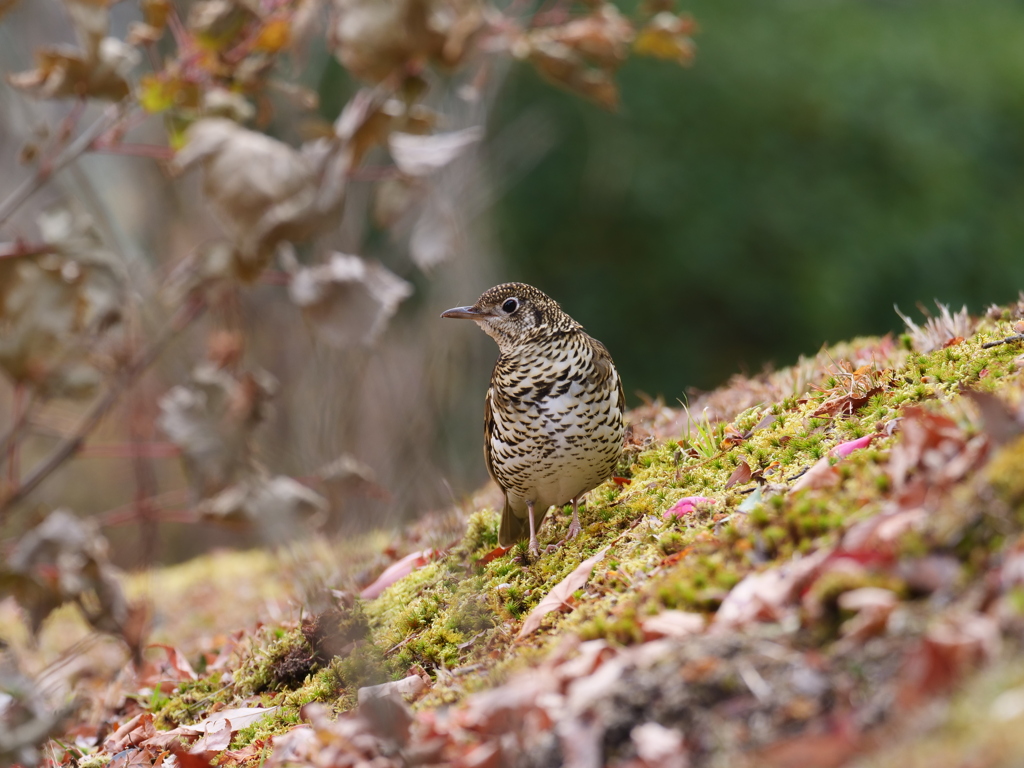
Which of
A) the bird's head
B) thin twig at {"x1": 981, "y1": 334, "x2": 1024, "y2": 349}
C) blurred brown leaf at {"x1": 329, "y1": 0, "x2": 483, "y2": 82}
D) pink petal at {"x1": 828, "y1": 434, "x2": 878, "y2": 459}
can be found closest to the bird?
the bird's head

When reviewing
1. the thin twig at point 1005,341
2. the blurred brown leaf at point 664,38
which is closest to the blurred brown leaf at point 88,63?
the blurred brown leaf at point 664,38

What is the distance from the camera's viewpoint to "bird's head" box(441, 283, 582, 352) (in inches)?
135

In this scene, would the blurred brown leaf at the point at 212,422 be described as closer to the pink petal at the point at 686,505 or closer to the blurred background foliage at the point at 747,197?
the pink petal at the point at 686,505

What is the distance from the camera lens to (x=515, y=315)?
11.4ft

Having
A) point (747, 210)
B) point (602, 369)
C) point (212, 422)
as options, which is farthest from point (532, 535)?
point (747, 210)

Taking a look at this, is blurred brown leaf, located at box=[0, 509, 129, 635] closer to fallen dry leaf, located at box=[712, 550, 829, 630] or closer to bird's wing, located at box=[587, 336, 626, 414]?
fallen dry leaf, located at box=[712, 550, 829, 630]

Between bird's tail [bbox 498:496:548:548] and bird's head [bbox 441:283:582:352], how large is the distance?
649 millimetres

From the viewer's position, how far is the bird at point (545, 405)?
128 inches

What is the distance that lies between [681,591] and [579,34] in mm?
1256

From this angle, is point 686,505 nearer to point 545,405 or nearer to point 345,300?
point 545,405

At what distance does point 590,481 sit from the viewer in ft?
11.2

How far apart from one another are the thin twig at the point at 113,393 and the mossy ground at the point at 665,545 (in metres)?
0.67

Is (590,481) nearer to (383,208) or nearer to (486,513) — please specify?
(486,513)

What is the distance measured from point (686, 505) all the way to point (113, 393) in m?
1.74
